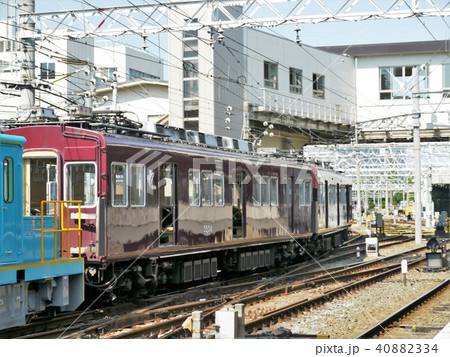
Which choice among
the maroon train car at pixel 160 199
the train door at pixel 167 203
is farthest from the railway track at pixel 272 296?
the train door at pixel 167 203

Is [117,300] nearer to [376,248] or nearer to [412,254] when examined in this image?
[376,248]

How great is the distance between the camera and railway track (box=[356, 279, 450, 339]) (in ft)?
42.6

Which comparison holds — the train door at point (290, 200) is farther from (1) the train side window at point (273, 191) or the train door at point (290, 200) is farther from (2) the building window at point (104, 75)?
(2) the building window at point (104, 75)

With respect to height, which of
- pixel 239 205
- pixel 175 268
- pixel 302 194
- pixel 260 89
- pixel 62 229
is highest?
pixel 260 89

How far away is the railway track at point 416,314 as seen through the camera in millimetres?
12977

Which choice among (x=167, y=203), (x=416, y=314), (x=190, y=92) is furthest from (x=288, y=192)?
(x=190, y=92)

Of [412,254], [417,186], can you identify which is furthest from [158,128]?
[417,186]

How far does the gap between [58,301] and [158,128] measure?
18.7 ft

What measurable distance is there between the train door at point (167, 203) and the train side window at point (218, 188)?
1917 mm

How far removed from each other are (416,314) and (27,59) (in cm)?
967

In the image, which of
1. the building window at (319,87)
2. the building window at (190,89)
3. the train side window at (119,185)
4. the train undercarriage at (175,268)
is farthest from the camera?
the building window at (319,87)

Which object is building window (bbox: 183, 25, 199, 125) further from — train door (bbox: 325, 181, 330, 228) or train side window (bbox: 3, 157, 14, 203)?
train side window (bbox: 3, 157, 14, 203)

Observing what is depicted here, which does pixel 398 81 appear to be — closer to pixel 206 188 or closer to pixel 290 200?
pixel 290 200

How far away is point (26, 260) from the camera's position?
11.5m
